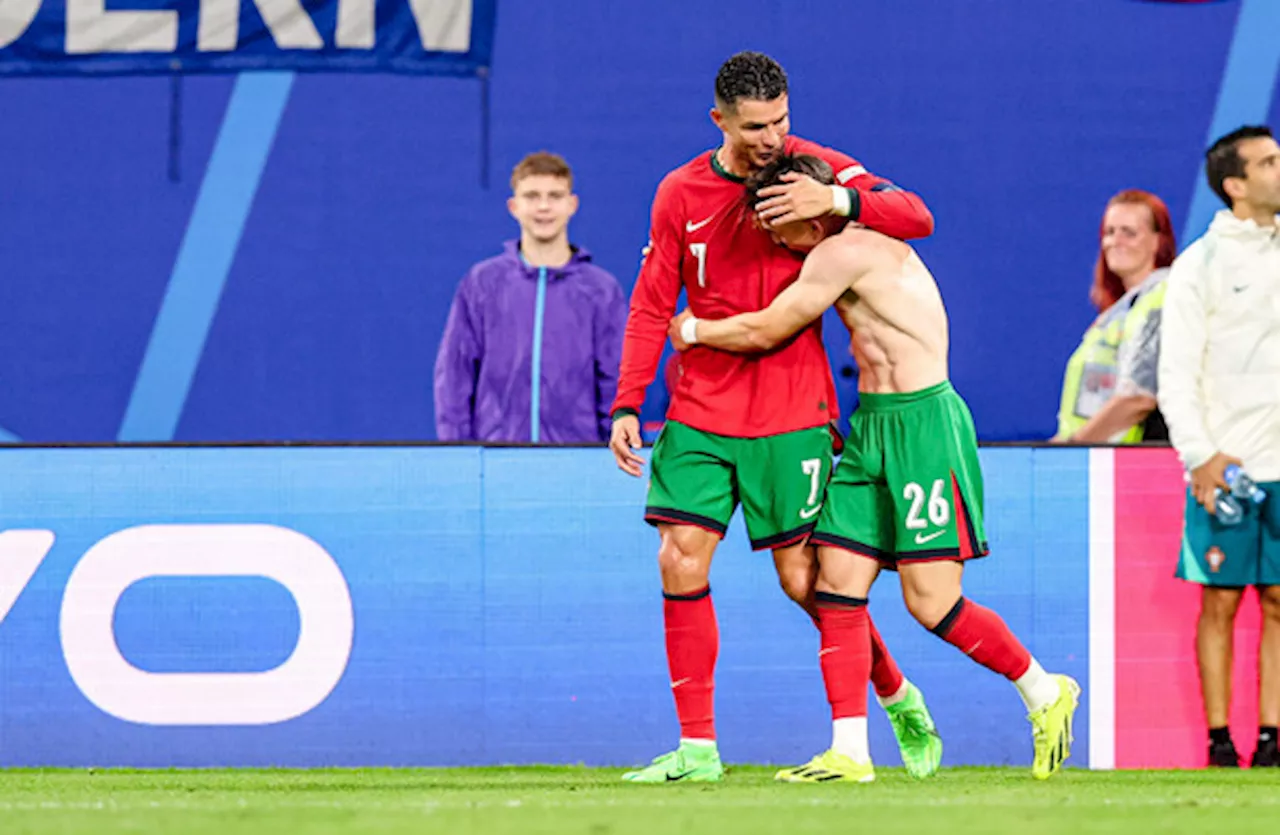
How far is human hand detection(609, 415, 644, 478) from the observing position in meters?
5.62

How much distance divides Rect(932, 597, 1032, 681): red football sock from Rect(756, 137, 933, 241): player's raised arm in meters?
0.97

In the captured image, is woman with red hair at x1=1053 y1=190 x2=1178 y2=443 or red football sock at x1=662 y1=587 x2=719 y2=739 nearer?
red football sock at x1=662 y1=587 x2=719 y2=739

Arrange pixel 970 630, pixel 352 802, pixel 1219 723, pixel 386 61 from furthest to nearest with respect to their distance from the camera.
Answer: pixel 386 61, pixel 1219 723, pixel 970 630, pixel 352 802

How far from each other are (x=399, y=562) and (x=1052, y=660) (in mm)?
2013

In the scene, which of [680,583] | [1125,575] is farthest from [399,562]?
[1125,575]

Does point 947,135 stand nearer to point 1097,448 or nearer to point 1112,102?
point 1112,102

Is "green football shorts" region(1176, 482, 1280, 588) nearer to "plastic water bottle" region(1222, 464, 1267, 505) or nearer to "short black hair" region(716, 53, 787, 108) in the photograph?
"plastic water bottle" region(1222, 464, 1267, 505)

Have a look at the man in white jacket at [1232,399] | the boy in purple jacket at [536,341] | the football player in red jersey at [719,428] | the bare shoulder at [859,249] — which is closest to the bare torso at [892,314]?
the bare shoulder at [859,249]

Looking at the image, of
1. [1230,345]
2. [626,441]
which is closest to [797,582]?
[626,441]

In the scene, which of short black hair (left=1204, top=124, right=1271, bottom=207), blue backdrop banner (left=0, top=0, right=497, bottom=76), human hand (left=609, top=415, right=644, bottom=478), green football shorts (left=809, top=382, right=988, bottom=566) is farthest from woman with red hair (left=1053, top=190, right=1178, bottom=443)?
blue backdrop banner (left=0, top=0, right=497, bottom=76)

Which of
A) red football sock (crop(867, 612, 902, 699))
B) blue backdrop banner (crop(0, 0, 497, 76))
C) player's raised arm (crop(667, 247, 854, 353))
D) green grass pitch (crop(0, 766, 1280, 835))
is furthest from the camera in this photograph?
blue backdrop banner (crop(0, 0, 497, 76))

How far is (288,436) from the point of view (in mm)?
9680

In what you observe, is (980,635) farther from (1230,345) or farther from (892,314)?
(1230,345)

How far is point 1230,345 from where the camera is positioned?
652cm
